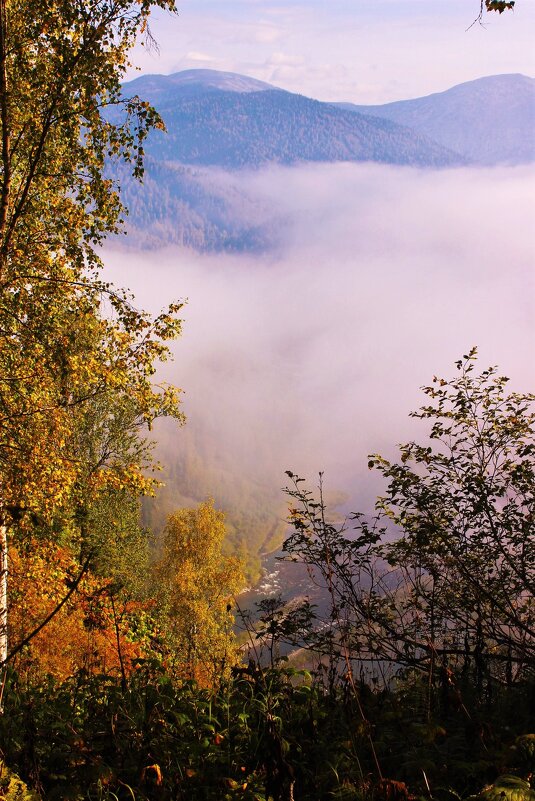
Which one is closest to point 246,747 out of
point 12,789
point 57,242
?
point 12,789

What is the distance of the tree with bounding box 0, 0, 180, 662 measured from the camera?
862cm

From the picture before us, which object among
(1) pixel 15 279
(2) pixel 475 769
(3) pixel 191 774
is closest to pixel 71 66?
(1) pixel 15 279

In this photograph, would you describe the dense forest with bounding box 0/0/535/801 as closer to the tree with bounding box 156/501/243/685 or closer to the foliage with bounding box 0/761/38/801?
the foliage with bounding box 0/761/38/801

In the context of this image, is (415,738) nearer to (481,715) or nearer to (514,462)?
(481,715)

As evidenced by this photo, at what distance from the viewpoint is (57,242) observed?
9.98 meters

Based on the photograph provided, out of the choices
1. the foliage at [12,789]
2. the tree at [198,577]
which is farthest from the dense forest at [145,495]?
the tree at [198,577]

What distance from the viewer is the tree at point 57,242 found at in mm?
8625

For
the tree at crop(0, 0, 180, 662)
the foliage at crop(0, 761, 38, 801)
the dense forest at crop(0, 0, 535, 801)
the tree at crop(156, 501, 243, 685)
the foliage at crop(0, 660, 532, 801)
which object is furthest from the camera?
the tree at crop(156, 501, 243, 685)

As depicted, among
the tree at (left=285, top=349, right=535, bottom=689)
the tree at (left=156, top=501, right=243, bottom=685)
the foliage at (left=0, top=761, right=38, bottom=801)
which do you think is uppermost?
the tree at (left=156, top=501, right=243, bottom=685)

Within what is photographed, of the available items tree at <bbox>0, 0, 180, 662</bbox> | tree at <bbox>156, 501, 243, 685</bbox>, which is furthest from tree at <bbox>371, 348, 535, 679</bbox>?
tree at <bbox>156, 501, 243, 685</bbox>

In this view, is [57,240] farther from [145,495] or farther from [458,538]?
[458,538]

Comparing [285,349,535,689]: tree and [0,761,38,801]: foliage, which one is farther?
[285,349,535,689]: tree

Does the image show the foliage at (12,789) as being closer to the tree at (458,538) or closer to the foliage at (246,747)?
the foliage at (246,747)

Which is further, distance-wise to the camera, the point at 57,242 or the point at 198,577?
the point at 198,577
